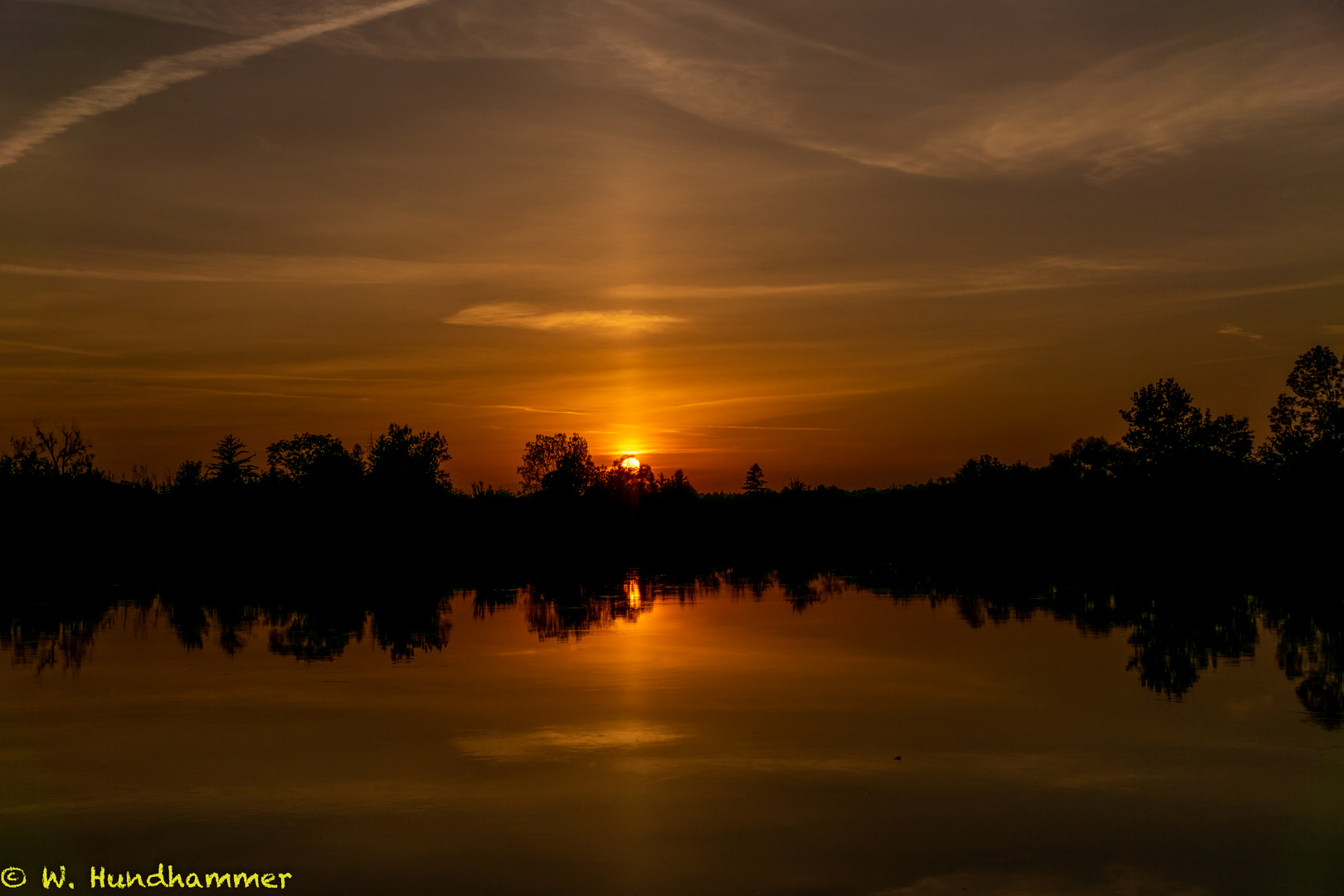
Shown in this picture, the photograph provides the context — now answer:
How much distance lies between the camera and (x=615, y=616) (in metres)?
30.7

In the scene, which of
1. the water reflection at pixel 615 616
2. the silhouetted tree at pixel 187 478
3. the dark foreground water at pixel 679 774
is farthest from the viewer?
the silhouetted tree at pixel 187 478

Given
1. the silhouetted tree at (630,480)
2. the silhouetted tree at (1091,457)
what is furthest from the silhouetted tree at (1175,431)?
the silhouetted tree at (630,480)

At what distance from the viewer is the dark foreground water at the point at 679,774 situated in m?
9.69

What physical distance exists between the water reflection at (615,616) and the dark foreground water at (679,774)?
118cm

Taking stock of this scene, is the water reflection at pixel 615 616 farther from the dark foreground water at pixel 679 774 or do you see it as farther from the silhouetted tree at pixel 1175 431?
the silhouetted tree at pixel 1175 431

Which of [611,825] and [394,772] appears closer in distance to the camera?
[611,825]

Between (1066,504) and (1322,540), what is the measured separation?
18.6 metres

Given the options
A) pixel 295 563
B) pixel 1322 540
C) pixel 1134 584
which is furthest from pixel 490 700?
pixel 1322 540

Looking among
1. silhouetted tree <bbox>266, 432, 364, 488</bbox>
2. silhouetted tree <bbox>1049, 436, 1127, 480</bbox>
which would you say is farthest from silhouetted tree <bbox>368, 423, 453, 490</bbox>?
silhouetted tree <bbox>1049, 436, 1127, 480</bbox>

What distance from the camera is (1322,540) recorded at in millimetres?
59188

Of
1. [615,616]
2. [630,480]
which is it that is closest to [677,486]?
[630,480]

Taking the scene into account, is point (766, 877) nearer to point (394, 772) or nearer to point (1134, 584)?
point (394, 772)

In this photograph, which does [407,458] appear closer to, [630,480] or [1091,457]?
[630,480]

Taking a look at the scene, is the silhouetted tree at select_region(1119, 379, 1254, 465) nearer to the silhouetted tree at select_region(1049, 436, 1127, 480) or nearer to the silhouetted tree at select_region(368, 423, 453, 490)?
the silhouetted tree at select_region(1049, 436, 1127, 480)
